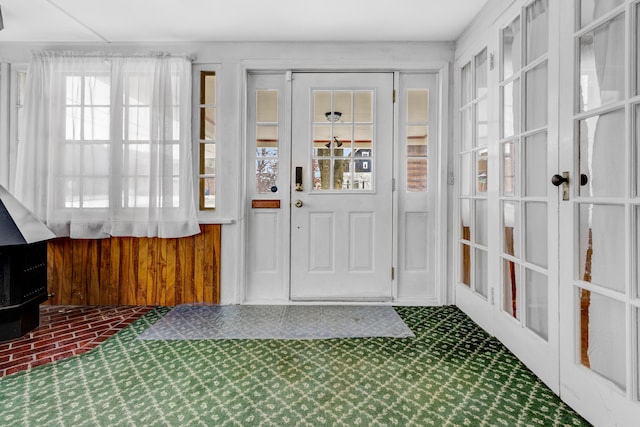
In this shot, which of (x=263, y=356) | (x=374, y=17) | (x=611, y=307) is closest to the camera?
(x=611, y=307)

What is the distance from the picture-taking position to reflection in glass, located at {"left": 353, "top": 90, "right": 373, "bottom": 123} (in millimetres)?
3223

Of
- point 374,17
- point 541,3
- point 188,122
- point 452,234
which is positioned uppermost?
point 374,17

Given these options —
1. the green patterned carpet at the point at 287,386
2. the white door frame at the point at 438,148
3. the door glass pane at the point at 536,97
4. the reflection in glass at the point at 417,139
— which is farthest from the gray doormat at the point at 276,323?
the door glass pane at the point at 536,97

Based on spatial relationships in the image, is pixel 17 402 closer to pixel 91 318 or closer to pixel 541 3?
pixel 91 318

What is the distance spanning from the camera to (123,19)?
2789mm

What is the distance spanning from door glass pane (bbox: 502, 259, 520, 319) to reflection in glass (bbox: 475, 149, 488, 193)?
0.62 meters

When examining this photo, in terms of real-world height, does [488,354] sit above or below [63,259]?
below

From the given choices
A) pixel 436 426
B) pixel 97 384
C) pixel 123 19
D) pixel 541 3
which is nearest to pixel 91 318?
pixel 97 384

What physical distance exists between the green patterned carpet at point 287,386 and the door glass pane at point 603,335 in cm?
28

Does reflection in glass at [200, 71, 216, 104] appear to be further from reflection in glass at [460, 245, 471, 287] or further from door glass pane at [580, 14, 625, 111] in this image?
door glass pane at [580, 14, 625, 111]

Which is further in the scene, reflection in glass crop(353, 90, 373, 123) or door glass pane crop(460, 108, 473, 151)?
reflection in glass crop(353, 90, 373, 123)

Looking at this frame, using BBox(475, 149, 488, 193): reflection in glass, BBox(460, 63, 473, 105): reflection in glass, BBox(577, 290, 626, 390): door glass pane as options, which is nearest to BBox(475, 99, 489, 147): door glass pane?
BBox(475, 149, 488, 193): reflection in glass

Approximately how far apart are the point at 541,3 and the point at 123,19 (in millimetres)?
2916

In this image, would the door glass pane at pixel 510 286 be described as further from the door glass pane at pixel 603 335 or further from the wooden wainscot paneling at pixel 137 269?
the wooden wainscot paneling at pixel 137 269
